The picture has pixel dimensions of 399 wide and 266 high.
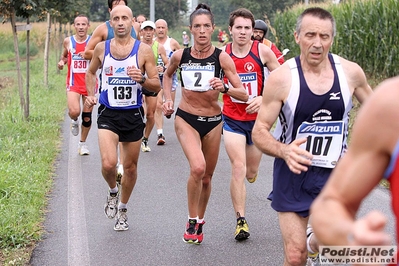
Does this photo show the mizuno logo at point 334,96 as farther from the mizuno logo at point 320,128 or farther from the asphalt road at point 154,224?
the asphalt road at point 154,224

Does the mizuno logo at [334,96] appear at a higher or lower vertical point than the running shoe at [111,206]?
higher

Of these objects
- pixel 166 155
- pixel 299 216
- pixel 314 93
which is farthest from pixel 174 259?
pixel 166 155

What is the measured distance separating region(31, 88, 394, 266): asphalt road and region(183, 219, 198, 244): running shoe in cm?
6

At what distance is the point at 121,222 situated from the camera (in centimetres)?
696

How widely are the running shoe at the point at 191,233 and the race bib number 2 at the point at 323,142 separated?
86.8 inches

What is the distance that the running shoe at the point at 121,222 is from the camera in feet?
22.8

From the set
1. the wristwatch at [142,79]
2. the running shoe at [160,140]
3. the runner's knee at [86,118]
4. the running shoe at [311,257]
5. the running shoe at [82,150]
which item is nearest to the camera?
the running shoe at [311,257]

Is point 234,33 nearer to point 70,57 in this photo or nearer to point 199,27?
point 199,27

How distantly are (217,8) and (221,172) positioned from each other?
236 feet

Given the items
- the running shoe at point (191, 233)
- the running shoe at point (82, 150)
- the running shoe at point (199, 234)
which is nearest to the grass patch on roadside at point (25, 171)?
the running shoe at point (82, 150)

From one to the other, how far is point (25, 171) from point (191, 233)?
10.7 ft

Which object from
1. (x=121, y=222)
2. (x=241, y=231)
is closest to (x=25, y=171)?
(x=121, y=222)

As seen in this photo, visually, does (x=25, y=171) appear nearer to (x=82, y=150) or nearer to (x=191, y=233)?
(x=82, y=150)

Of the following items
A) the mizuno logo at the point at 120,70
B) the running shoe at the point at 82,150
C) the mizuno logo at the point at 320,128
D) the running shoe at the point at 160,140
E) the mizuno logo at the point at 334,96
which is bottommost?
the running shoe at the point at 160,140
